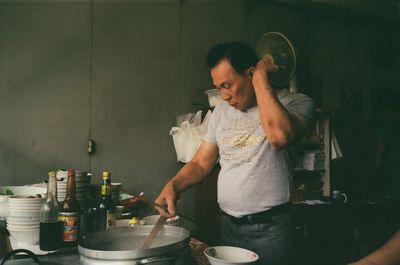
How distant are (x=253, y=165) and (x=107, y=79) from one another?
246 cm

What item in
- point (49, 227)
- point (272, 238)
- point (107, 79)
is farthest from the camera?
point (107, 79)

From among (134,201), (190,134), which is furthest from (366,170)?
(134,201)

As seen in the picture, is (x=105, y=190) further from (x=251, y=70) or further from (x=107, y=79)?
(x=107, y=79)

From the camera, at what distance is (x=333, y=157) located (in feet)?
13.6

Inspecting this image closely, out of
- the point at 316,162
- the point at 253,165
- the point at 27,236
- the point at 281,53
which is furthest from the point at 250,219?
the point at 316,162

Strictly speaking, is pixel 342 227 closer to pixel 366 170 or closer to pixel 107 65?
pixel 366 170

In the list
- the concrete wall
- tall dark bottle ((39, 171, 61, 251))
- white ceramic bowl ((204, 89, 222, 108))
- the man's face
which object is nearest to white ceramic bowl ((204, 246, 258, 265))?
tall dark bottle ((39, 171, 61, 251))

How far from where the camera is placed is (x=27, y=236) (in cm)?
150

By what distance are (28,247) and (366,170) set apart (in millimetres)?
4885

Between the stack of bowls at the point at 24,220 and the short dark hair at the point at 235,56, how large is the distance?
119cm

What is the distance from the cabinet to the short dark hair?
218cm

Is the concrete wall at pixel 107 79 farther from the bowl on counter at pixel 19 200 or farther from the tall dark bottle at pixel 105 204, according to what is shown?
the tall dark bottle at pixel 105 204

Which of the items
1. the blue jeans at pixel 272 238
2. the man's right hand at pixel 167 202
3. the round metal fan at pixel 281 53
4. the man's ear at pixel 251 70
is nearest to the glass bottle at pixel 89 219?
the man's right hand at pixel 167 202

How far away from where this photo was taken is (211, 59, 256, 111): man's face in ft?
6.58
